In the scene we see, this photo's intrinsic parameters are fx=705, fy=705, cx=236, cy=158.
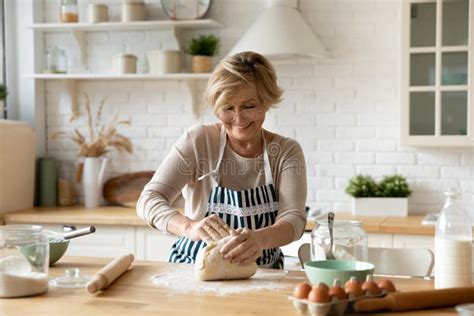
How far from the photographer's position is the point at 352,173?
4457 millimetres

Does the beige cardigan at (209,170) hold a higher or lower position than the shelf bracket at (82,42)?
lower

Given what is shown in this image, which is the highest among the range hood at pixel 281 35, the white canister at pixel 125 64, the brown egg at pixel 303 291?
the range hood at pixel 281 35

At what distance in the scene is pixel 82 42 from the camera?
482 cm

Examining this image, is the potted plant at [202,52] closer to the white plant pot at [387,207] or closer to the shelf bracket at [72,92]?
the shelf bracket at [72,92]

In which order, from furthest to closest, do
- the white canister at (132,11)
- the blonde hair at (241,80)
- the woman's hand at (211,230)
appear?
the white canister at (132,11) < the blonde hair at (241,80) < the woman's hand at (211,230)

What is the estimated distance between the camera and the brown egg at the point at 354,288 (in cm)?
167

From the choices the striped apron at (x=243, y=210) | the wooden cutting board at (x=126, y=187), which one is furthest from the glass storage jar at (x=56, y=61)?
the striped apron at (x=243, y=210)

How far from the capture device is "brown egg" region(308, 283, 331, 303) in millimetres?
1617

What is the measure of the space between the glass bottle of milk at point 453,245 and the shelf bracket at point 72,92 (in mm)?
3432

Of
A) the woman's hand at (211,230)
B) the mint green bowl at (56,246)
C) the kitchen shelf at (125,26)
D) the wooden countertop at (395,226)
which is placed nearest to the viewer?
the woman's hand at (211,230)

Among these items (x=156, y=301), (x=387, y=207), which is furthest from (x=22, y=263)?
(x=387, y=207)

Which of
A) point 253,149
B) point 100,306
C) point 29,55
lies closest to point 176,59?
point 29,55

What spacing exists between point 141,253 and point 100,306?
2.37 m

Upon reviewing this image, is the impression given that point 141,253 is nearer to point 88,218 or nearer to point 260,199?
point 88,218
